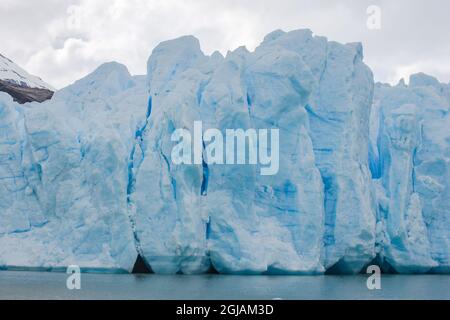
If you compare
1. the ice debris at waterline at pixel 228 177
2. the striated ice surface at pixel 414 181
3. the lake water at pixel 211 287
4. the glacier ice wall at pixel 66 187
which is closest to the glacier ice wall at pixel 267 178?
the ice debris at waterline at pixel 228 177

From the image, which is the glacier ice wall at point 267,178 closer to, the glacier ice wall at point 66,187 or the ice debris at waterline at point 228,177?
the ice debris at waterline at point 228,177

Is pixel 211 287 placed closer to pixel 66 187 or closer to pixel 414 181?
pixel 66 187

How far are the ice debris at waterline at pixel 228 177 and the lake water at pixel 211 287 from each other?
61 centimetres

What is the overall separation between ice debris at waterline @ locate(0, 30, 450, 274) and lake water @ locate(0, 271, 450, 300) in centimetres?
61

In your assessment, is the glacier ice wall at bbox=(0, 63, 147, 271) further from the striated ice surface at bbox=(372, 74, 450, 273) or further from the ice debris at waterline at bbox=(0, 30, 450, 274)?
the striated ice surface at bbox=(372, 74, 450, 273)

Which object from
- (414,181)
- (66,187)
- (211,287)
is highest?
(414,181)

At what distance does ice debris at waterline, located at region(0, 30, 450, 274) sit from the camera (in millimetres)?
18641

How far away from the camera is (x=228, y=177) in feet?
62.1

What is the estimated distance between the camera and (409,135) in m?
21.2

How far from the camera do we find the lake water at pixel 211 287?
1433 centimetres

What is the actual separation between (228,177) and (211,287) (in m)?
3.95

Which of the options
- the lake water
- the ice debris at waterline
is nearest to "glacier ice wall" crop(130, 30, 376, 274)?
the ice debris at waterline

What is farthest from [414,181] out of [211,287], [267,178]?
[211,287]
